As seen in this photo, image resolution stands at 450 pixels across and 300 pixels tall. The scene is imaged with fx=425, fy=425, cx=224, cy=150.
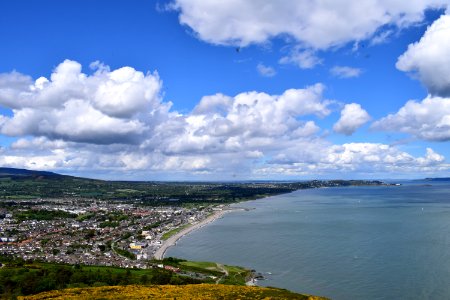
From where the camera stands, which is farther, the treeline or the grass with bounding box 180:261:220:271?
the grass with bounding box 180:261:220:271

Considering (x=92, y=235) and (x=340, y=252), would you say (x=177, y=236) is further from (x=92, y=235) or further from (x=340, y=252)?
(x=340, y=252)

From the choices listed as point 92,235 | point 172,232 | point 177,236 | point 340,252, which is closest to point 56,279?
point 340,252

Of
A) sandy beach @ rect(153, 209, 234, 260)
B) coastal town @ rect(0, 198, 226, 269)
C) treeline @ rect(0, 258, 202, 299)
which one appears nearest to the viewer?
treeline @ rect(0, 258, 202, 299)

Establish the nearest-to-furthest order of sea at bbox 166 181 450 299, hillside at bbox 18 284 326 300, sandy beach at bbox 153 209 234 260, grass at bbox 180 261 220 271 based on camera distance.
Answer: hillside at bbox 18 284 326 300, sea at bbox 166 181 450 299, grass at bbox 180 261 220 271, sandy beach at bbox 153 209 234 260

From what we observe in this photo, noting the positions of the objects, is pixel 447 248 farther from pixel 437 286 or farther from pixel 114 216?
pixel 114 216

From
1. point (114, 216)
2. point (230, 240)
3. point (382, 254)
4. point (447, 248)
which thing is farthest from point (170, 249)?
point (114, 216)

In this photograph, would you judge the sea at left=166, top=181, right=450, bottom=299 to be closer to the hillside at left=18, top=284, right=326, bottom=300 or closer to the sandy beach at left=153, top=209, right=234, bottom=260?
the sandy beach at left=153, top=209, right=234, bottom=260

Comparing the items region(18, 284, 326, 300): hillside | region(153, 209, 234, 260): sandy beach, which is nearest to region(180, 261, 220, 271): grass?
region(153, 209, 234, 260): sandy beach
